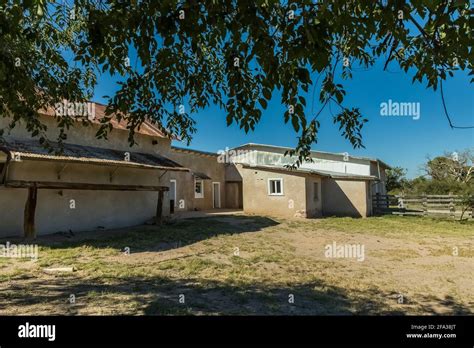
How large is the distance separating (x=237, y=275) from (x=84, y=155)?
8.84 metres

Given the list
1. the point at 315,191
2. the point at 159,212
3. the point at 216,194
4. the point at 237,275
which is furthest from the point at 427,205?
the point at 237,275

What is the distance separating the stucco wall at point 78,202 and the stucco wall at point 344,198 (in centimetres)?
1264

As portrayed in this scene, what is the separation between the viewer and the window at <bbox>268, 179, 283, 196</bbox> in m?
22.5

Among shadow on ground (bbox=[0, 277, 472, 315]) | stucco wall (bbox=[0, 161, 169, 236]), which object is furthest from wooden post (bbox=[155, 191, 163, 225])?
shadow on ground (bbox=[0, 277, 472, 315])

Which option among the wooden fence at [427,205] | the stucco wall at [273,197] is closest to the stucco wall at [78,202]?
the stucco wall at [273,197]

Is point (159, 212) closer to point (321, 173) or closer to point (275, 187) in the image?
point (275, 187)

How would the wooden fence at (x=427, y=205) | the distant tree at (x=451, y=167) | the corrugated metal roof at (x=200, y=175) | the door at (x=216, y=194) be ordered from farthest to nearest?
the distant tree at (x=451, y=167) → the door at (x=216, y=194) → the corrugated metal roof at (x=200, y=175) → the wooden fence at (x=427, y=205)

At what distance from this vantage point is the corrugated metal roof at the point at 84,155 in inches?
441

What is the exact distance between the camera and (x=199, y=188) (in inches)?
1071

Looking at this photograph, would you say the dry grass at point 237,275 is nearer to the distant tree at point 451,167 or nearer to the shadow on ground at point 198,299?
the shadow on ground at point 198,299

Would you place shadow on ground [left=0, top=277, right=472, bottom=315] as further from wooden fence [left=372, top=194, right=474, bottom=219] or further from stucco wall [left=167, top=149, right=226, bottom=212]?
wooden fence [left=372, top=194, right=474, bottom=219]

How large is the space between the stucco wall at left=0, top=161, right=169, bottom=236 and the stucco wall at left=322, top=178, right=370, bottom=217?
41.5ft
